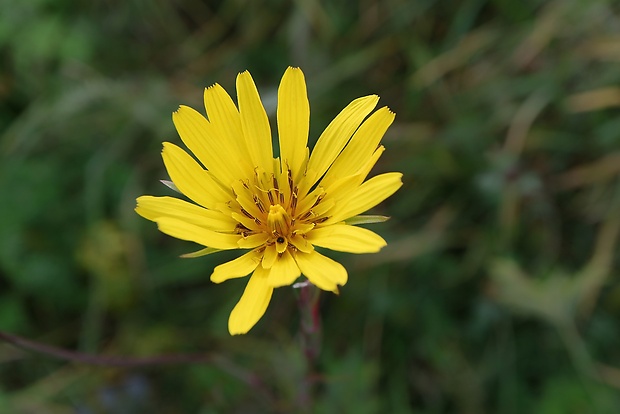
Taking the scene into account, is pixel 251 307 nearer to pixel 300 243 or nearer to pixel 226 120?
pixel 300 243

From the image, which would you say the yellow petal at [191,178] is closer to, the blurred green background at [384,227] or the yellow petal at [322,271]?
the yellow petal at [322,271]

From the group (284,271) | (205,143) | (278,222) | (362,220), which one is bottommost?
(284,271)

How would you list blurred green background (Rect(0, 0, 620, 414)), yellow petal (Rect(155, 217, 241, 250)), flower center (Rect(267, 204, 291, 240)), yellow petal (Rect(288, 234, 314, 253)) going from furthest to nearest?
blurred green background (Rect(0, 0, 620, 414)), flower center (Rect(267, 204, 291, 240)), yellow petal (Rect(288, 234, 314, 253)), yellow petal (Rect(155, 217, 241, 250))

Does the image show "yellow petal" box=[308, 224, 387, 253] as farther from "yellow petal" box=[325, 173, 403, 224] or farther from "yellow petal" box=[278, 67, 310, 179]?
"yellow petal" box=[278, 67, 310, 179]

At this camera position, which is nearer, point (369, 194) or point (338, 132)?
point (369, 194)

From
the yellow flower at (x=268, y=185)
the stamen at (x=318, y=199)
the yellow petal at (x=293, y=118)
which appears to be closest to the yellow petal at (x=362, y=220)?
the yellow flower at (x=268, y=185)

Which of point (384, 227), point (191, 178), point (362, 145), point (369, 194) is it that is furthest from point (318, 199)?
point (384, 227)

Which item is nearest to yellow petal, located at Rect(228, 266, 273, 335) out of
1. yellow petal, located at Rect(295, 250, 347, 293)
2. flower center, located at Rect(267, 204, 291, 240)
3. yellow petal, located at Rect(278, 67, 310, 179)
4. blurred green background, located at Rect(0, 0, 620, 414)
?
yellow petal, located at Rect(295, 250, 347, 293)
